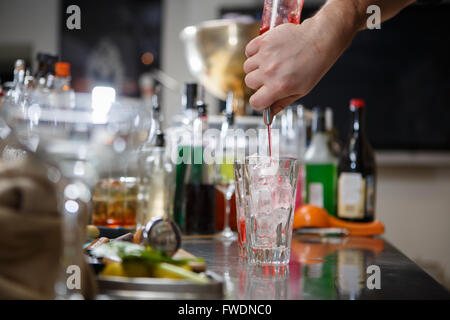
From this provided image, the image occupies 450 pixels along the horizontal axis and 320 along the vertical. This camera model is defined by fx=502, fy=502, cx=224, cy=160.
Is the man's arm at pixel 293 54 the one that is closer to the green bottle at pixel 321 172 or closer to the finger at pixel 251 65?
the finger at pixel 251 65

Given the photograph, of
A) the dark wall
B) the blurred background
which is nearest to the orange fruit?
the blurred background

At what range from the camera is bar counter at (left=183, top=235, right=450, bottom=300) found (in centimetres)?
53

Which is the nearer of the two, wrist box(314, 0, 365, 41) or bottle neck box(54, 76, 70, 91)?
wrist box(314, 0, 365, 41)

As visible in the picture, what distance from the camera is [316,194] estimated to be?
4.37ft

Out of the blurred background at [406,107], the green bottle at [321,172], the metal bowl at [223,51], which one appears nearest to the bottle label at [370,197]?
the green bottle at [321,172]

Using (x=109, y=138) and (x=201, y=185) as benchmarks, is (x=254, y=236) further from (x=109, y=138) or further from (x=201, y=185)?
(x=109, y=138)

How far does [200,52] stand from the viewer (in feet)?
4.98

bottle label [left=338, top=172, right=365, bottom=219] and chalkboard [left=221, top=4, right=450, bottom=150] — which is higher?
chalkboard [left=221, top=4, right=450, bottom=150]

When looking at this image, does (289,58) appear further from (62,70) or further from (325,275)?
(62,70)

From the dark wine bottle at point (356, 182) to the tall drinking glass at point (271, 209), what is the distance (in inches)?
22.3

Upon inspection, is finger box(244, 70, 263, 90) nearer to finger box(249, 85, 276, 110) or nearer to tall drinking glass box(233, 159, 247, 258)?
finger box(249, 85, 276, 110)
